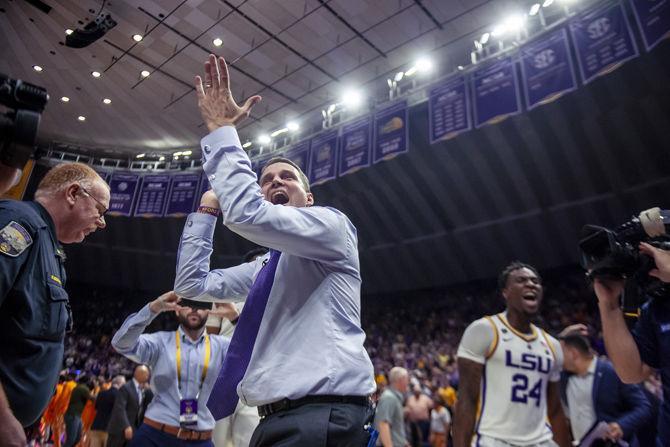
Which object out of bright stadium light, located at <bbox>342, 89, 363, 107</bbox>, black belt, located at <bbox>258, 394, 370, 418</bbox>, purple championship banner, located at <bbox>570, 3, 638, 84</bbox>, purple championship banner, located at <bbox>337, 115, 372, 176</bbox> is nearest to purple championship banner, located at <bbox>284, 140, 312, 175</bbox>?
purple championship banner, located at <bbox>337, 115, 372, 176</bbox>

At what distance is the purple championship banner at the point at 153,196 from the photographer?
49.0ft

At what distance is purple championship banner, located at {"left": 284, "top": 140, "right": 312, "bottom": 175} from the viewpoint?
12563 mm

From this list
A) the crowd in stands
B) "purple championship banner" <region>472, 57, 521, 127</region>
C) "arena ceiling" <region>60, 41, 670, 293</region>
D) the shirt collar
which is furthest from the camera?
"arena ceiling" <region>60, 41, 670, 293</region>

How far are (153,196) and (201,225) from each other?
14.2 metres

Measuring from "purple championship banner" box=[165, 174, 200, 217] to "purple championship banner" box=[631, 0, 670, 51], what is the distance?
1238 cm

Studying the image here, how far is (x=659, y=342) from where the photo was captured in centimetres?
212

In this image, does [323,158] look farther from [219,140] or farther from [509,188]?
[219,140]

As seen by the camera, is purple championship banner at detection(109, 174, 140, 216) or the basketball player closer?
the basketball player

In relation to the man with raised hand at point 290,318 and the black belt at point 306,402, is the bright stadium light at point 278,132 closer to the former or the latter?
the man with raised hand at point 290,318

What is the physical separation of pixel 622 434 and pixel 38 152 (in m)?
18.8

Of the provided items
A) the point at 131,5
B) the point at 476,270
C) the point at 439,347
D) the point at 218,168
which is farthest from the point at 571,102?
the point at 218,168

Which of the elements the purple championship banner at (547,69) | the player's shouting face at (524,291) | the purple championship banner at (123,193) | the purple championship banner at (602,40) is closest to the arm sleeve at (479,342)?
the player's shouting face at (524,291)

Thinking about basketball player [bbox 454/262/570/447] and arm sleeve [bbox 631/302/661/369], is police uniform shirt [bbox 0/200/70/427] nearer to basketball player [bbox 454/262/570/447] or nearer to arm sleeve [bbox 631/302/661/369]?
basketball player [bbox 454/262/570/447]

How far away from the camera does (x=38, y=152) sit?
16109 mm
